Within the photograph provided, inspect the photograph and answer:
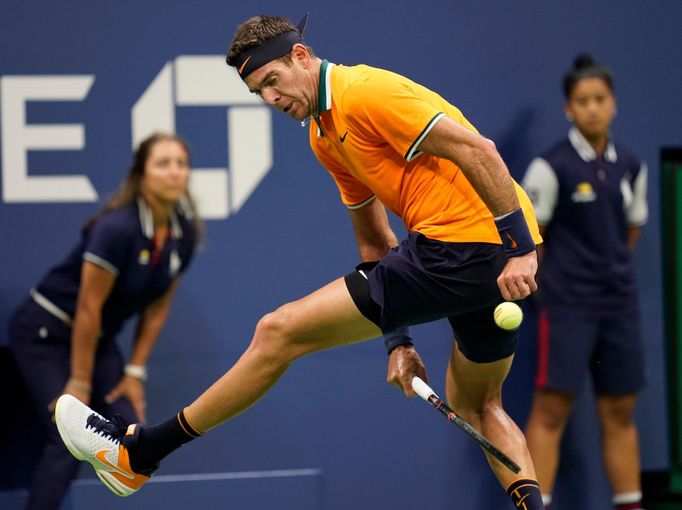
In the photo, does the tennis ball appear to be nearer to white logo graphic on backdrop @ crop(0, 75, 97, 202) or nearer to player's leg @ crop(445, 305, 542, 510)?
player's leg @ crop(445, 305, 542, 510)

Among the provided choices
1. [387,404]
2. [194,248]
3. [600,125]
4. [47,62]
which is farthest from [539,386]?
[47,62]

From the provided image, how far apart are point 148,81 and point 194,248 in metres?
0.79

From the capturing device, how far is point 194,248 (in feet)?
16.9

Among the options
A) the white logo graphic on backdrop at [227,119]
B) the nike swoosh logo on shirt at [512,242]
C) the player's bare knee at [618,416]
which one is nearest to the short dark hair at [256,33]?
the nike swoosh logo on shirt at [512,242]

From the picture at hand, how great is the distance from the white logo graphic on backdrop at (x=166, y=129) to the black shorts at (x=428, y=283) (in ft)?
6.53

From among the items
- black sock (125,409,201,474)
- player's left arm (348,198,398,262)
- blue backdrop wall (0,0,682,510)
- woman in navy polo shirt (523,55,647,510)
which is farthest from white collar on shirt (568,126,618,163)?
black sock (125,409,201,474)

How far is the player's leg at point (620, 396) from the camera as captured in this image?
542 cm

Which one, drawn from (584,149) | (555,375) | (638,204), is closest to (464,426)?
(555,375)

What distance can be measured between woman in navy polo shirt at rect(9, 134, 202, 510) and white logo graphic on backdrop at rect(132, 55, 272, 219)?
39cm

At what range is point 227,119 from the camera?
5520mm

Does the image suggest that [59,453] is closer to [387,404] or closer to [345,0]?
[387,404]

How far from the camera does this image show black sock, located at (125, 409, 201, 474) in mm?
3809

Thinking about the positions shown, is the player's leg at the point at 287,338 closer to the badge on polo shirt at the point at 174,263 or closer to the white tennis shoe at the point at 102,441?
the white tennis shoe at the point at 102,441

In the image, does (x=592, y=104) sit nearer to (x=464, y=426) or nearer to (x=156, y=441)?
(x=464, y=426)
